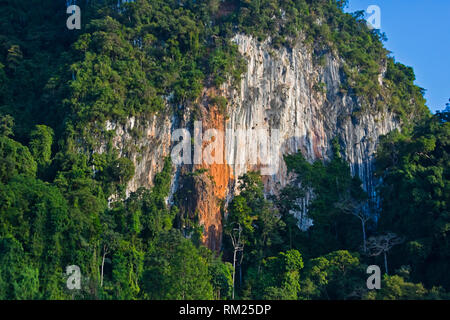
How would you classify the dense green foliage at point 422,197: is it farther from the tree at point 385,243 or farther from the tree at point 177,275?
the tree at point 177,275

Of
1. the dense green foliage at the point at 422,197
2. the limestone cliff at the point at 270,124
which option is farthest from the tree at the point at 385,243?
the limestone cliff at the point at 270,124

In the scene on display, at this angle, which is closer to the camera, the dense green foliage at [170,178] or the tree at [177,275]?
the tree at [177,275]

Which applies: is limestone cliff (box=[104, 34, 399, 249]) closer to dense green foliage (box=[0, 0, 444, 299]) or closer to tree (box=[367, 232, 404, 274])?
dense green foliage (box=[0, 0, 444, 299])

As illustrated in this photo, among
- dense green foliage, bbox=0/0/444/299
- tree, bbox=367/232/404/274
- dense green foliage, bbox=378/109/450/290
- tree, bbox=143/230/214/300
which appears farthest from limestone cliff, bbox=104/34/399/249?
tree, bbox=367/232/404/274

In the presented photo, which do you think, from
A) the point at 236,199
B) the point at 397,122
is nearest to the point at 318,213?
the point at 236,199

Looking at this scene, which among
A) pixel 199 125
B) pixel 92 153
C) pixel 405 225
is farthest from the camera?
pixel 199 125

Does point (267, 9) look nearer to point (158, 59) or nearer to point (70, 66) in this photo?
point (158, 59)

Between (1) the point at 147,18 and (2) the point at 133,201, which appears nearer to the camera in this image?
(2) the point at 133,201

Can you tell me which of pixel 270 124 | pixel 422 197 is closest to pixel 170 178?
pixel 270 124
